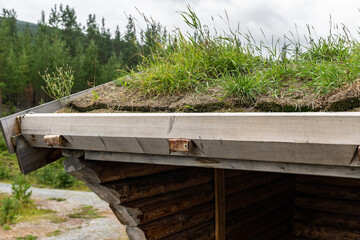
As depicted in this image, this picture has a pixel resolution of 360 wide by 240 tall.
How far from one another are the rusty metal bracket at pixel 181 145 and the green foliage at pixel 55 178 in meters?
11.6

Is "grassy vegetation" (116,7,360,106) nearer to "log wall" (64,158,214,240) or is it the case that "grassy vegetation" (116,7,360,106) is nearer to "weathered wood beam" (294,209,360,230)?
"log wall" (64,158,214,240)

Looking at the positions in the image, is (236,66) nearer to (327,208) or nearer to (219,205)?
(219,205)

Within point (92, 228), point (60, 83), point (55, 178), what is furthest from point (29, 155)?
point (55, 178)

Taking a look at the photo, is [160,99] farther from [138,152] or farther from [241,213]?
[241,213]

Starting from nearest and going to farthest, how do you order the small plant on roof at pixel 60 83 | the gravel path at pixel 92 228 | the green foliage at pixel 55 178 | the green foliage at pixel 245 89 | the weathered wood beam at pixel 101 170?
the green foliage at pixel 245 89, the weathered wood beam at pixel 101 170, the small plant on roof at pixel 60 83, the gravel path at pixel 92 228, the green foliage at pixel 55 178

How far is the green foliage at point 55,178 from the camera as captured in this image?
1295 cm

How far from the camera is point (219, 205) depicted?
3766 millimetres

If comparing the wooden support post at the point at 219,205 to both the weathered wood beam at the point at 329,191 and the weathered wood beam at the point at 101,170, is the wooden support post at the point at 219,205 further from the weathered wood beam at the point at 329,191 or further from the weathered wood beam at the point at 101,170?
the weathered wood beam at the point at 329,191

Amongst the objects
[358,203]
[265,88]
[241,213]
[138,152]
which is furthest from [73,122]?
[358,203]

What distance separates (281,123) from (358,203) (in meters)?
3.74

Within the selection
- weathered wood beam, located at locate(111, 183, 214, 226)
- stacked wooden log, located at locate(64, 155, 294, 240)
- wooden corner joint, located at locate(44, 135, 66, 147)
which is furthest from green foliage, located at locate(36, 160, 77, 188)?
wooden corner joint, located at locate(44, 135, 66, 147)

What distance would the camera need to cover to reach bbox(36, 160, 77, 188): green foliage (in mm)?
12945

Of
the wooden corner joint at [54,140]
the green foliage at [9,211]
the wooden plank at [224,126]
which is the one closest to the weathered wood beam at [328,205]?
the wooden plank at [224,126]

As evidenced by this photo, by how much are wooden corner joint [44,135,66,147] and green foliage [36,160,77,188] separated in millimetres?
10706
